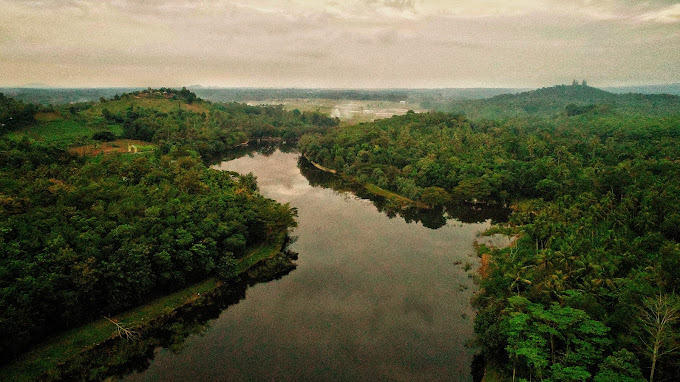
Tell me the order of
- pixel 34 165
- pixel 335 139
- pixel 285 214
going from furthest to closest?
pixel 335 139 < pixel 34 165 < pixel 285 214

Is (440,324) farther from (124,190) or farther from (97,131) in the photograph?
(97,131)

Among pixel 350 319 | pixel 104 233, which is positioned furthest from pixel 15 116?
pixel 350 319

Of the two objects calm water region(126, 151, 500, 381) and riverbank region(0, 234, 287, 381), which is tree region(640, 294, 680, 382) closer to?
calm water region(126, 151, 500, 381)

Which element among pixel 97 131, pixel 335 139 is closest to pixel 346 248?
pixel 335 139

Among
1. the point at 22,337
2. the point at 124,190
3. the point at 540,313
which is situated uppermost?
the point at 124,190

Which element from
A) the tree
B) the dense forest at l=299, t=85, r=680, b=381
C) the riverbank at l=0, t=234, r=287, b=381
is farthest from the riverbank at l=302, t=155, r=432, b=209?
the tree

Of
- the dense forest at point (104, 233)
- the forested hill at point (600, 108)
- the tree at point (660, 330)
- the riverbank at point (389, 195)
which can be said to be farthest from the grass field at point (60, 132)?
the forested hill at point (600, 108)

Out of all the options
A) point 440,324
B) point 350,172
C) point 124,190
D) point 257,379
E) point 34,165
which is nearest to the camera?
point 257,379
